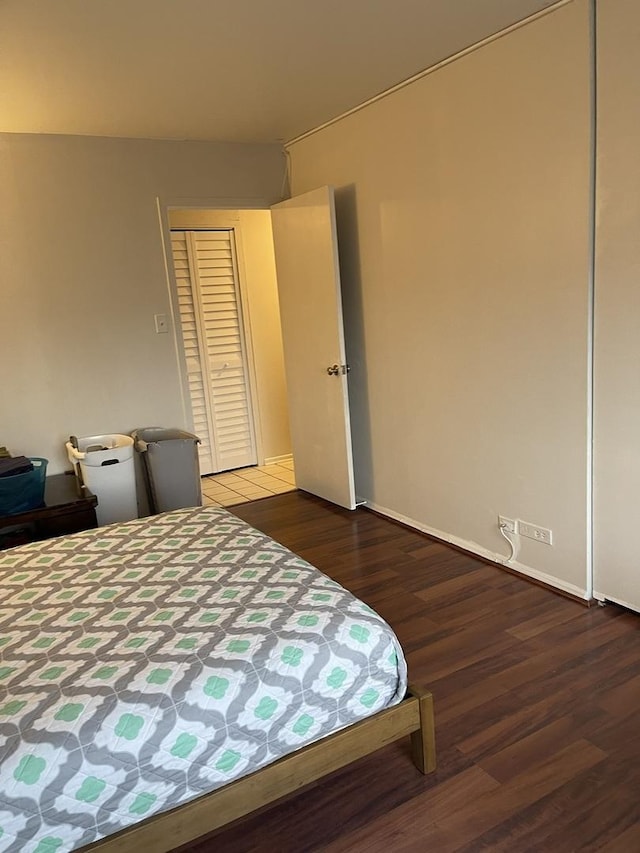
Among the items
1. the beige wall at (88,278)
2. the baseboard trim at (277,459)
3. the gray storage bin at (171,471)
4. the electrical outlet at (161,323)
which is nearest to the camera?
the beige wall at (88,278)

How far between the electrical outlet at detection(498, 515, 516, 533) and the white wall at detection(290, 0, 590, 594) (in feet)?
0.15

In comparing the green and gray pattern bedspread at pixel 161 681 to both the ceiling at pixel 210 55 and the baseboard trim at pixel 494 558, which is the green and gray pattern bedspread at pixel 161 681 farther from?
the ceiling at pixel 210 55

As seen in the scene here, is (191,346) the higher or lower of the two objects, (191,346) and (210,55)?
the lower

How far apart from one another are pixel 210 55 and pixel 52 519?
2276mm

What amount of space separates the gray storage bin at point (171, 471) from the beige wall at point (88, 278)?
0.39 m

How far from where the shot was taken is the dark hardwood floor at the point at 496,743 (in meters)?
1.73

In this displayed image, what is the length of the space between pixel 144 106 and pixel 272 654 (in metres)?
2.87

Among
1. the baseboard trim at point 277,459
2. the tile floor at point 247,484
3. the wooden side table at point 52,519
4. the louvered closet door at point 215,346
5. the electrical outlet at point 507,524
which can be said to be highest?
the louvered closet door at point 215,346

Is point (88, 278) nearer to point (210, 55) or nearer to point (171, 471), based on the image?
point (171, 471)

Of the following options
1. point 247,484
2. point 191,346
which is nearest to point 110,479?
point 247,484

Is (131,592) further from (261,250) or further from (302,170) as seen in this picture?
(261,250)

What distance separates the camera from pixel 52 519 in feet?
10.8

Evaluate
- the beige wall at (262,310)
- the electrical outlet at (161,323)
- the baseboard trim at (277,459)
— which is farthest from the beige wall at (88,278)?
the baseboard trim at (277,459)

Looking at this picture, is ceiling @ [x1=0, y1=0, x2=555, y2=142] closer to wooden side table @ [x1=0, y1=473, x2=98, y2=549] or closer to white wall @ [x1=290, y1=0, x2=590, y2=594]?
white wall @ [x1=290, y1=0, x2=590, y2=594]
